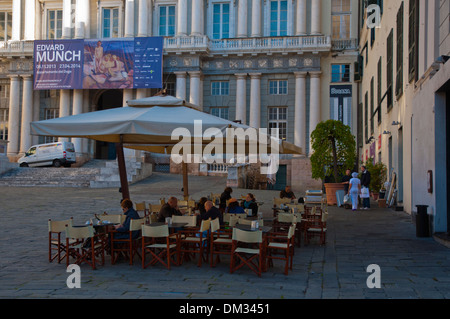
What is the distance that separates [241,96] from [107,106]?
13.0 m

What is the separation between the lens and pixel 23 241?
10344 mm

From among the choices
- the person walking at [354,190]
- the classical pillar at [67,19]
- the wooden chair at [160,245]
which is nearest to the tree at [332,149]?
the person walking at [354,190]

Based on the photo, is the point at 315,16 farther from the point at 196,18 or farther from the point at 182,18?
the point at 182,18

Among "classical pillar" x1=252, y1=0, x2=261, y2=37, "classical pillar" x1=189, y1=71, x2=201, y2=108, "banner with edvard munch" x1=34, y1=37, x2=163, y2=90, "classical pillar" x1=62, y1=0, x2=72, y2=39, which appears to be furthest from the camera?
"classical pillar" x1=62, y1=0, x2=72, y2=39

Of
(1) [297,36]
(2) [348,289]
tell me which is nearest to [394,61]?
(2) [348,289]

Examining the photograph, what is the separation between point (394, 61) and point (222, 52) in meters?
20.2

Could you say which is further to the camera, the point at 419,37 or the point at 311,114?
the point at 311,114

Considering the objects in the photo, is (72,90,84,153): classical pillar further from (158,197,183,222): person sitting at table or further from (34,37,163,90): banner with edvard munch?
(158,197,183,222): person sitting at table

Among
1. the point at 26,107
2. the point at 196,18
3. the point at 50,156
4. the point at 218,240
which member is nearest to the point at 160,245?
the point at 218,240

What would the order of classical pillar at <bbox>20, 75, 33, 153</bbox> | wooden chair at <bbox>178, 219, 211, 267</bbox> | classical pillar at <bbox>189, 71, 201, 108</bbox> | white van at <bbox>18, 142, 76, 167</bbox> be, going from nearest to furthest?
wooden chair at <bbox>178, 219, 211, 267</bbox> < white van at <bbox>18, 142, 76, 167</bbox> < classical pillar at <bbox>189, 71, 201, 108</bbox> < classical pillar at <bbox>20, 75, 33, 153</bbox>

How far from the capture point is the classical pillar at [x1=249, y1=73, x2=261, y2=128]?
36.2 metres

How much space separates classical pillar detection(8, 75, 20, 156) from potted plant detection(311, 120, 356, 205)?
Result: 26578mm

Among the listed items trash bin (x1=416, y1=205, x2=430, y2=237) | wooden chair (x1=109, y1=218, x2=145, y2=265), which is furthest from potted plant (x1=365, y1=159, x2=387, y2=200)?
wooden chair (x1=109, y1=218, x2=145, y2=265)

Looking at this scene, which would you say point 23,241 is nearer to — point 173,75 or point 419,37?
point 419,37
